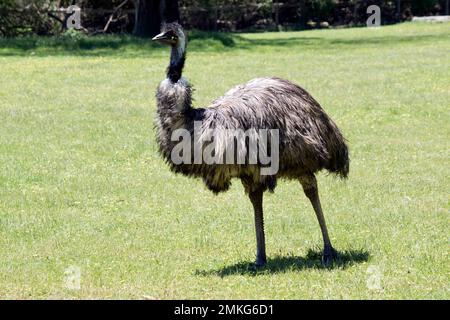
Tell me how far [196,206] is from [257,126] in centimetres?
322

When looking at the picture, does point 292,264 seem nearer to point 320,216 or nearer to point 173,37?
point 320,216

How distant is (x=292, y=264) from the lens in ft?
30.2

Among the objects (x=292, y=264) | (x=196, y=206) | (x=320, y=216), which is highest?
(x=320, y=216)

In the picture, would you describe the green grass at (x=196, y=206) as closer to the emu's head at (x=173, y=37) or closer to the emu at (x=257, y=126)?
the emu at (x=257, y=126)

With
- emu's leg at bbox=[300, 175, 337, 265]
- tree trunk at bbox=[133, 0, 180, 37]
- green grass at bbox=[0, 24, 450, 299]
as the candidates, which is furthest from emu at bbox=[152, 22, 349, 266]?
tree trunk at bbox=[133, 0, 180, 37]

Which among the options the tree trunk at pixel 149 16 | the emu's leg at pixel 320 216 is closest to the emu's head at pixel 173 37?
the emu's leg at pixel 320 216

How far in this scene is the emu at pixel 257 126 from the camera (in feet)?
28.5

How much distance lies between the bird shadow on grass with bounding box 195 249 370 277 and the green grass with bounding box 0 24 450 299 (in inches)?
0.9

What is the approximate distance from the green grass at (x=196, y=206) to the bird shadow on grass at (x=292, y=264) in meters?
0.02

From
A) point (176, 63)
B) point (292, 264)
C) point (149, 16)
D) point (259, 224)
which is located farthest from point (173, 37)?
point (149, 16)

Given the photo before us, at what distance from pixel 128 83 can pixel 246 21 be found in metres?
27.0

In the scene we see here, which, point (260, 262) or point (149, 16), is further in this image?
point (149, 16)

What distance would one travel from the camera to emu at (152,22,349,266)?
8680mm

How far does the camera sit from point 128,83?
24203 mm
